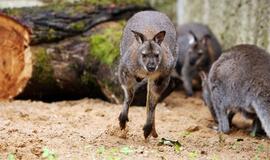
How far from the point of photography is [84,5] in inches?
363

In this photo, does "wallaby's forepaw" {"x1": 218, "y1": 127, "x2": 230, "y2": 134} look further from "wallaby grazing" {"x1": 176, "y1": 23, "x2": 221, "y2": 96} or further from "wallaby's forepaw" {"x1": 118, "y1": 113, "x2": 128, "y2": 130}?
"wallaby grazing" {"x1": 176, "y1": 23, "x2": 221, "y2": 96}

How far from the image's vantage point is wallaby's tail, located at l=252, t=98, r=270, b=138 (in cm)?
677

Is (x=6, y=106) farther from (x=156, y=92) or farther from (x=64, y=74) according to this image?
(x=156, y=92)

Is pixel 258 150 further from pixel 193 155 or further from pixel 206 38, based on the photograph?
pixel 206 38

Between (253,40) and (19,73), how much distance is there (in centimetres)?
331

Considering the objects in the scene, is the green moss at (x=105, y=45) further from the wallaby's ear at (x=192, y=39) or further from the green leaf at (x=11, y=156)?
the green leaf at (x=11, y=156)

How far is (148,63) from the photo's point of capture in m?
6.20

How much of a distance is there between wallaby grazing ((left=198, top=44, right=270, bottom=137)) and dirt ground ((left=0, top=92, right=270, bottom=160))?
0.26m

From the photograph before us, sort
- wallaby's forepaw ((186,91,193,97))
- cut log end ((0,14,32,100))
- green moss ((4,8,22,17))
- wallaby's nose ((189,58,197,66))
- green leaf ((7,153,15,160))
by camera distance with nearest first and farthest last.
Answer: green leaf ((7,153,15,160)) → cut log end ((0,14,32,100)) → green moss ((4,8,22,17)) → wallaby's forepaw ((186,91,193,97)) → wallaby's nose ((189,58,197,66))

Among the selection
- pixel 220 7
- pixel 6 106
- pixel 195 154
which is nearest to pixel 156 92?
pixel 195 154

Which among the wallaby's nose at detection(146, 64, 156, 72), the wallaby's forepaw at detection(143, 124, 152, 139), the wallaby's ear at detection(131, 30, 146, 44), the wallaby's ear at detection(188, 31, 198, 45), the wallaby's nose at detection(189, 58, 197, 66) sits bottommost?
the wallaby's forepaw at detection(143, 124, 152, 139)

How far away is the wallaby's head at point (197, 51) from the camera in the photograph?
34.2 ft

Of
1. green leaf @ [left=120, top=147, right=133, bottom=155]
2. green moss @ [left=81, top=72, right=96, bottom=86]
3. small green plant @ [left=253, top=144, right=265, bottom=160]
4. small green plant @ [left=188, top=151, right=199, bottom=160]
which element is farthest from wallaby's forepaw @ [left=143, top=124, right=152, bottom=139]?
green moss @ [left=81, top=72, right=96, bottom=86]

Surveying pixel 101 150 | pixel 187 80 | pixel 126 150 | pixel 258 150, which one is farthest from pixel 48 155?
pixel 187 80
